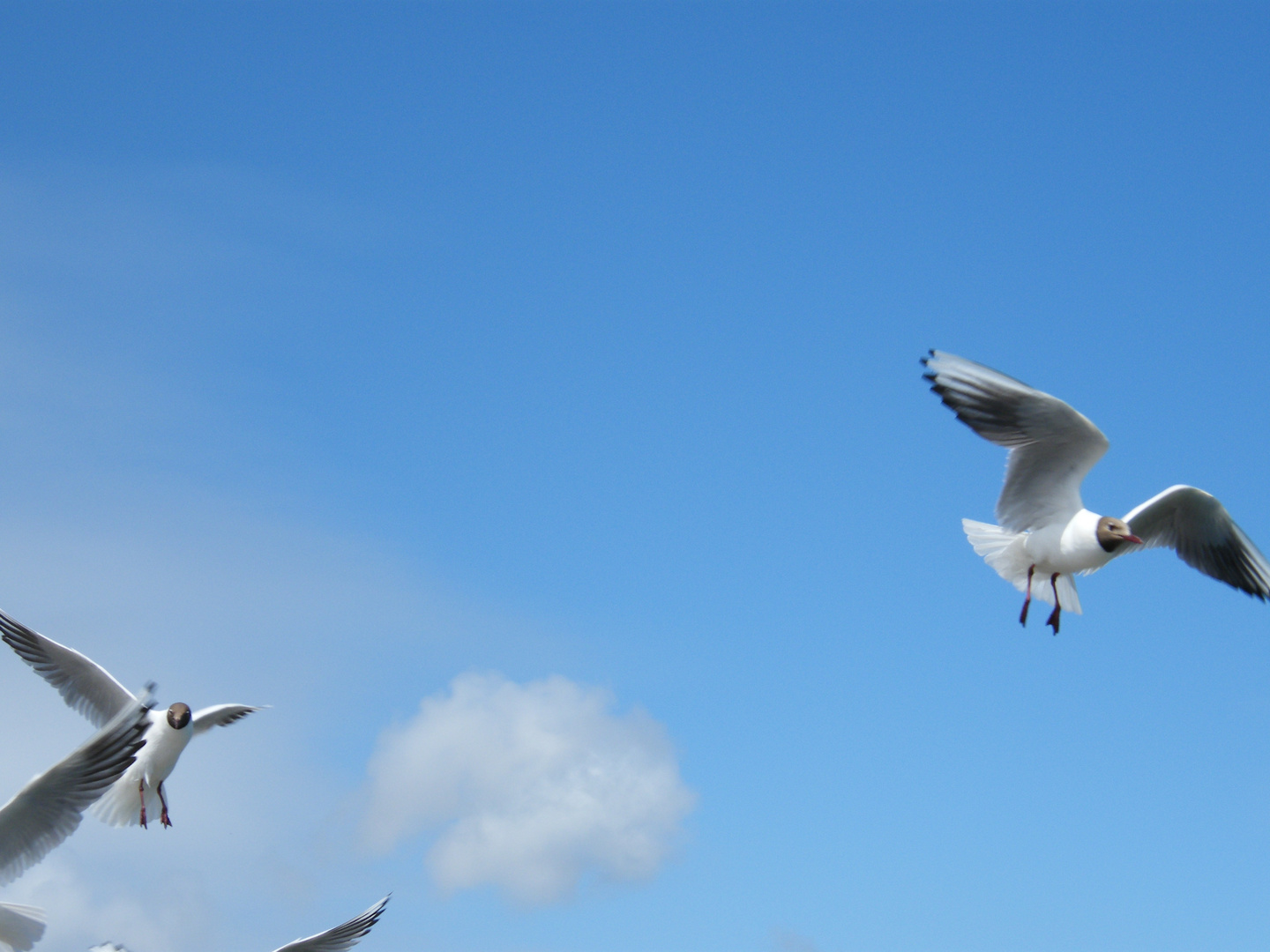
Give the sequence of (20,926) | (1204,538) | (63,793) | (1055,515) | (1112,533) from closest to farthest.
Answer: (63,793)
(20,926)
(1112,533)
(1055,515)
(1204,538)

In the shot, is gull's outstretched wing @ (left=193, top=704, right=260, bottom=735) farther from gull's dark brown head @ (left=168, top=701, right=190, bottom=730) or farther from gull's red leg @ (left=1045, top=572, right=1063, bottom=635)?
gull's red leg @ (left=1045, top=572, right=1063, bottom=635)

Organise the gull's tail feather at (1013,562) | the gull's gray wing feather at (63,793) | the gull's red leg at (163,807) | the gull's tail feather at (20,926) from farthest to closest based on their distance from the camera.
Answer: the gull's red leg at (163,807) < the gull's tail feather at (1013,562) < the gull's tail feather at (20,926) < the gull's gray wing feather at (63,793)

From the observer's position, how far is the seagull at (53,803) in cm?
793

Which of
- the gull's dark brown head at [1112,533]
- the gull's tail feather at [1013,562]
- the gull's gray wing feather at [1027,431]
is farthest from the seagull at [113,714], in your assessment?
the gull's dark brown head at [1112,533]

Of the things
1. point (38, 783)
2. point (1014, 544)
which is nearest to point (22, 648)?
point (38, 783)

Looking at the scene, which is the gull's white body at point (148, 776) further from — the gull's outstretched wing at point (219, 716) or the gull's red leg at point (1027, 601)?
the gull's red leg at point (1027, 601)

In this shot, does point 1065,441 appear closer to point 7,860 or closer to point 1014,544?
point 1014,544

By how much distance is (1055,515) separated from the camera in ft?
32.3

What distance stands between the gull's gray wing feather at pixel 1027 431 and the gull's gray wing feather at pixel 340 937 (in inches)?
220

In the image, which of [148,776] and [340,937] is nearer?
[340,937]

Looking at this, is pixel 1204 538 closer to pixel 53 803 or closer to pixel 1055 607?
pixel 1055 607

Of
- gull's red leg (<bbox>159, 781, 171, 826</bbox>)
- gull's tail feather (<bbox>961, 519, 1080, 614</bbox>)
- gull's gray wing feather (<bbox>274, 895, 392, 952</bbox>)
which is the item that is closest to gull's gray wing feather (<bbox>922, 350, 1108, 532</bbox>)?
gull's tail feather (<bbox>961, 519, 1080, 614</bbox>)

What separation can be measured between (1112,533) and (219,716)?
7927mm

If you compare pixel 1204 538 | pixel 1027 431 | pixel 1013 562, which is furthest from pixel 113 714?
pixel 1204 538
